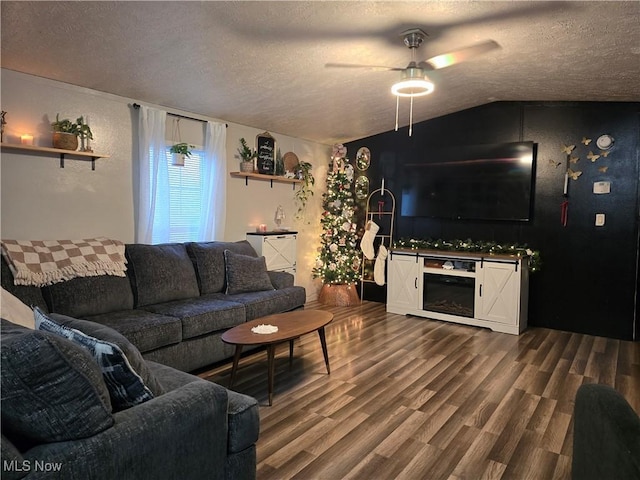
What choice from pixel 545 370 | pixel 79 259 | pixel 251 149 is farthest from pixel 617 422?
pixel 251 149

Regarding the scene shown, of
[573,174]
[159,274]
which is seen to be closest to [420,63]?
[159,274]

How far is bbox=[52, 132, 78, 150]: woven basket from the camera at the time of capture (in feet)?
11.1

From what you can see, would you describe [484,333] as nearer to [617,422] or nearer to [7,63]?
[617,422]

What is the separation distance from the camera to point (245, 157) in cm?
513

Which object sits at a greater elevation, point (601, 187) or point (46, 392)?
point (601, 187)

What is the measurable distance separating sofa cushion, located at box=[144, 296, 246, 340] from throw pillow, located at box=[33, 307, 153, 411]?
5.90 ft

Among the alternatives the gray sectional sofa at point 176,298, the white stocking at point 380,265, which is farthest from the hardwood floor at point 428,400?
the white stocking at point 380,265

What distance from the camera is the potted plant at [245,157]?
5121mm

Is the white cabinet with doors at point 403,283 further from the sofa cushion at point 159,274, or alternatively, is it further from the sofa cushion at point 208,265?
the sofa cushion at point 159,274

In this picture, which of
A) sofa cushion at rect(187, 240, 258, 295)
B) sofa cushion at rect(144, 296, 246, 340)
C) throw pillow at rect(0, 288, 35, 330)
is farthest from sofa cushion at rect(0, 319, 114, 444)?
sofa cushion at rect(187, 240, 258, 295)

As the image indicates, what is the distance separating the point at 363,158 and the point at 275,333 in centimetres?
393

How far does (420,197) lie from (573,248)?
1.98 m

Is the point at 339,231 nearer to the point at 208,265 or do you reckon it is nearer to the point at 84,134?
the point at 208,265
